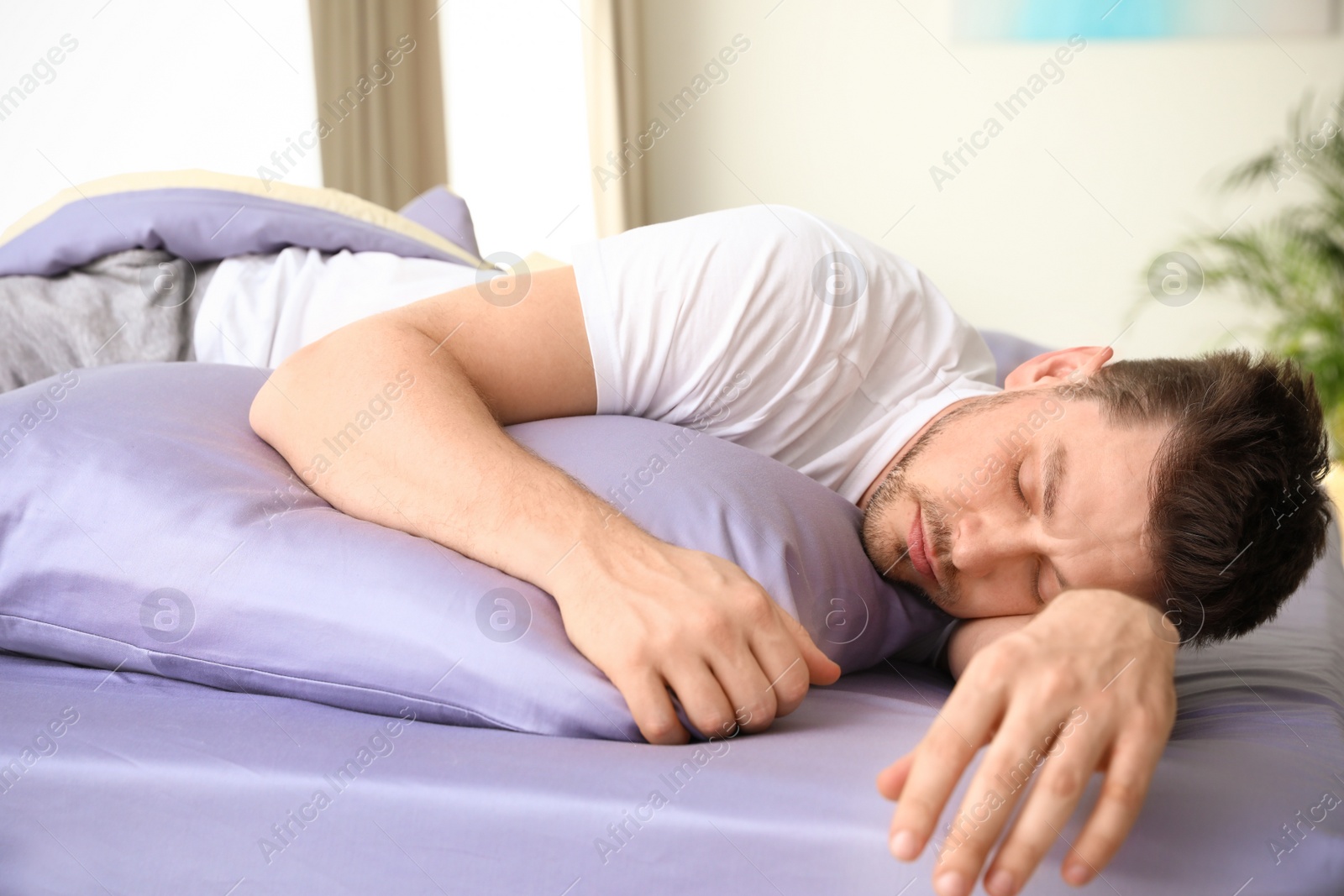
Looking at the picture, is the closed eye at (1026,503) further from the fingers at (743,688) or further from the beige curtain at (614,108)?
the beige curtain at (614,108)

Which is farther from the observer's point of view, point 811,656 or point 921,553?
point 921,553

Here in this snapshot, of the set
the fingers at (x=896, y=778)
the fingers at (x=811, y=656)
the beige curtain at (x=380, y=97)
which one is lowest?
the fingers at (x=811, y=656)

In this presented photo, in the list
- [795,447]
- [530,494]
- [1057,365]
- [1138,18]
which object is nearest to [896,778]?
[530,494]

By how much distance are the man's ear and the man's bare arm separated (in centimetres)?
53

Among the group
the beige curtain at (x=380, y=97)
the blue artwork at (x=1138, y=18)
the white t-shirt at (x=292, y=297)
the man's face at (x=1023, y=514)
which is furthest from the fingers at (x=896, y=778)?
the blue artwork at (x=1138, y=18)

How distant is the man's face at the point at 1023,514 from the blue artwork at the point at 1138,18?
10.1 ft

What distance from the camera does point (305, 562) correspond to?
0.72m

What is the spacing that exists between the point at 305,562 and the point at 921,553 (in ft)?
1.82

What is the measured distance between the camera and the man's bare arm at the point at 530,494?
0.67m

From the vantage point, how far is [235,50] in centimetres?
252

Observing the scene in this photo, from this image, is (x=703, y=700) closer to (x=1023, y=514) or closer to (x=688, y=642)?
(x=688, y=642)

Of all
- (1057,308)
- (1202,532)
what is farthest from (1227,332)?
(1202,532)

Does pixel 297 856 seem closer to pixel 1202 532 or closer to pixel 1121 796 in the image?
pixel 1121 796

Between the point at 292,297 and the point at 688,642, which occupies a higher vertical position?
the point at 292,297
